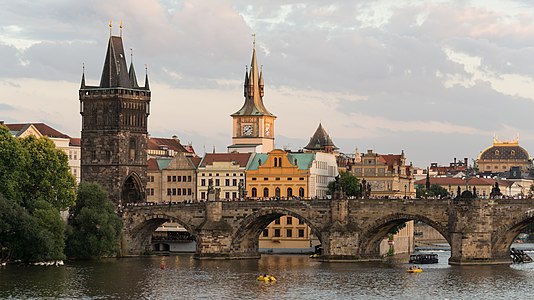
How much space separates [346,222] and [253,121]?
4608 centimetres

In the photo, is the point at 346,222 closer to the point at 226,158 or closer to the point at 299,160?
the point at 299,160

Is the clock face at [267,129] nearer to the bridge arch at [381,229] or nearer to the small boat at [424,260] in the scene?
the bridge arch at [381,229]

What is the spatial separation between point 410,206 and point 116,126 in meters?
36.7

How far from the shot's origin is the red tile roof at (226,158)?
161m

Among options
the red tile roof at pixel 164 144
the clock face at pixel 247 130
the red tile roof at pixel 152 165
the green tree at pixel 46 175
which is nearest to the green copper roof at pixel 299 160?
the clock face at pixel 247 130

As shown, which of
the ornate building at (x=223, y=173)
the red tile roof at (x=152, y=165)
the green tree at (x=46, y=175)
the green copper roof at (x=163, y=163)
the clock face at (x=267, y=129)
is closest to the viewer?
the green tree at (x=46, y=175)

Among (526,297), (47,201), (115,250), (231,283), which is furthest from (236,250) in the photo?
(526,297)

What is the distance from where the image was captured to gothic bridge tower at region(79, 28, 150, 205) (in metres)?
146

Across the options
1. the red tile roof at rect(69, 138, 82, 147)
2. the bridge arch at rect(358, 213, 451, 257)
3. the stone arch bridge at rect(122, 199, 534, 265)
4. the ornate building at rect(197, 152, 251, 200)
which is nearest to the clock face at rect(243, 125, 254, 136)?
the ornate building at rect(197, 152, 251, 200)

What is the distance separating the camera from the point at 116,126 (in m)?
146

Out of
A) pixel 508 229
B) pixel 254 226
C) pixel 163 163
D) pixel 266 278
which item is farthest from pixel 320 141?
pixel 266 278

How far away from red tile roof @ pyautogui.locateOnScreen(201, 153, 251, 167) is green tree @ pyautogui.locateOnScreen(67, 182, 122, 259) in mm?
32663

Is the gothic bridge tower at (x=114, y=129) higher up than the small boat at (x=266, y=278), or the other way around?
the gothic bridge tower at (x=114, y=129)

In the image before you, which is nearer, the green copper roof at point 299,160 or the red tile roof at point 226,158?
the green copper roof at point 299,160
